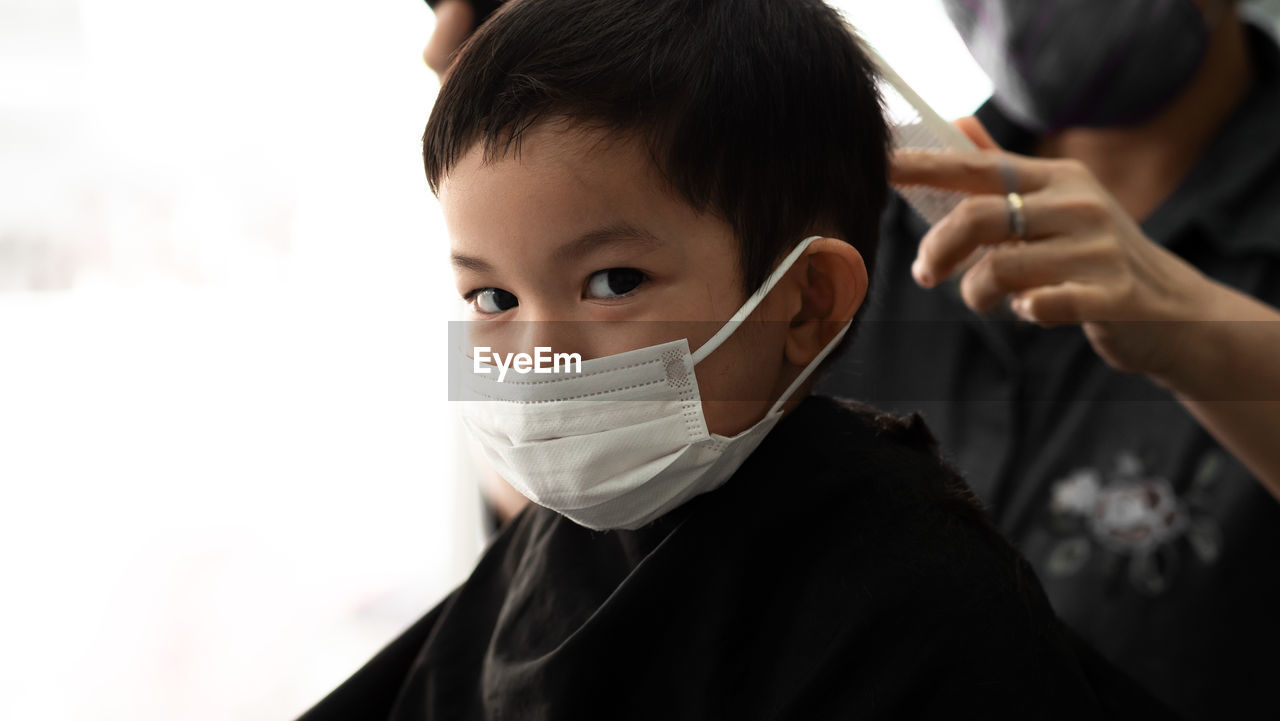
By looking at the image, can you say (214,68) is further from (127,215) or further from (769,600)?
(769,600)

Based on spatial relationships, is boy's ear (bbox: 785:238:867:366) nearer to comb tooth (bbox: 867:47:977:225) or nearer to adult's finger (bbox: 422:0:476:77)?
comb tooth (bbox: 867:47:977:225)

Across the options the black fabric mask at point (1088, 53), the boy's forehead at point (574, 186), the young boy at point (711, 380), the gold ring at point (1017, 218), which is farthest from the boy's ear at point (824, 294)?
the black fabric mask at point (1088, 53)

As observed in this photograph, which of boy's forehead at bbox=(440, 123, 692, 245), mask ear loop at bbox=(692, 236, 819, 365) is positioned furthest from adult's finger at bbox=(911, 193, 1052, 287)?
boy's forehead at bbox=(440, 123, 692, 245)

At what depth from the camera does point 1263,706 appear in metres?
1.18

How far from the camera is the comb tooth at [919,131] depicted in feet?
2.83

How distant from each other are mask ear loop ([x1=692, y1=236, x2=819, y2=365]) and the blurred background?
0.32 m

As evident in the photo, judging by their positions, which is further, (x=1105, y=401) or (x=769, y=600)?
(x=1105, y=401)

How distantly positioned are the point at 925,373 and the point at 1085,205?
554 millimetres

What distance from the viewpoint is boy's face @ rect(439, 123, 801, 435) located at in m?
0.68

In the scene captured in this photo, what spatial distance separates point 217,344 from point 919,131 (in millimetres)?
891

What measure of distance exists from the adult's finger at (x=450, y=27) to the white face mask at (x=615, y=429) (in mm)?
410

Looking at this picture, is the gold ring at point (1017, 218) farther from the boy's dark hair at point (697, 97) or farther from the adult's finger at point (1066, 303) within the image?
the boy's dark hair at point (697, 97)

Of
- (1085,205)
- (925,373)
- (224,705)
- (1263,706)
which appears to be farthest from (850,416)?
(224,705)

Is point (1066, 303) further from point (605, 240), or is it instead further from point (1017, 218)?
point (605, 240)
